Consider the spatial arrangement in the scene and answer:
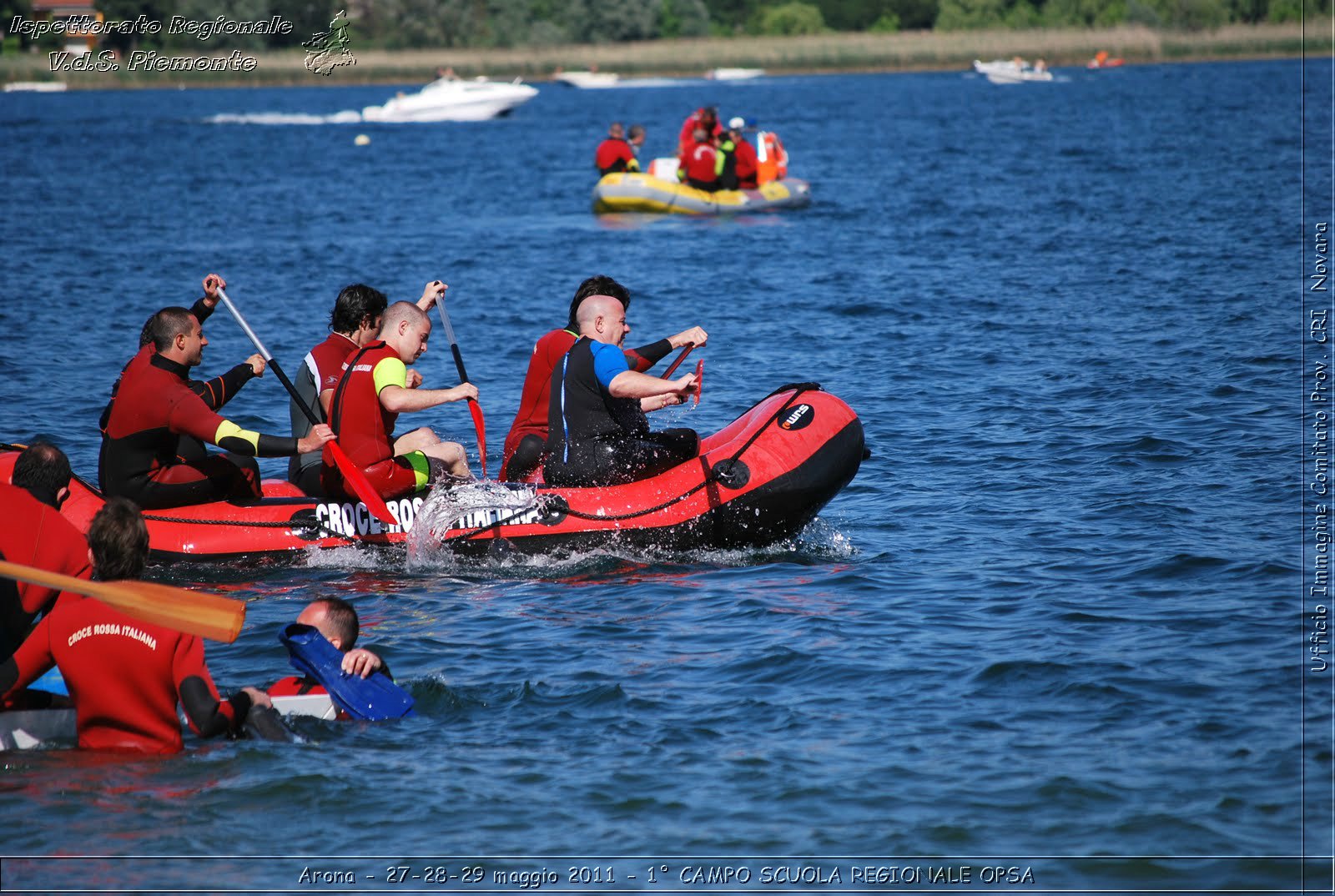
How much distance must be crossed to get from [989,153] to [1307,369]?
77.5 feet

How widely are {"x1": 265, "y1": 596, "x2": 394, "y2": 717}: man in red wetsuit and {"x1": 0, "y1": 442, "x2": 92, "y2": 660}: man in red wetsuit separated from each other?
0.98 m

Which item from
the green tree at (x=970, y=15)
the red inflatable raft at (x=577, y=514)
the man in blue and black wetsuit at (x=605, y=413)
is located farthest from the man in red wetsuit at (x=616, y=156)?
the green tree at (x=970, y=15)

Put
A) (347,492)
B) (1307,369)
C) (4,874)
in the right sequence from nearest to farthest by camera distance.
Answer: (4,874) → (347,492) → (1307,369)

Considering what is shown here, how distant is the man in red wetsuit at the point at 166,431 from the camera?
25.7 feet

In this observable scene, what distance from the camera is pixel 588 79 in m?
71.6

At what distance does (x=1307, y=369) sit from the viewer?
13.1 metres

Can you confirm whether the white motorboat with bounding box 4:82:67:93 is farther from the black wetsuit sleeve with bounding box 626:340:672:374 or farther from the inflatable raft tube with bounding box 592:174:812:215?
the black wetsuit sleeve with bounding box 626:340:672:374

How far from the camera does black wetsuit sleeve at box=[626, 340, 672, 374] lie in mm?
8927

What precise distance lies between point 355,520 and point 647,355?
2046 millimetres

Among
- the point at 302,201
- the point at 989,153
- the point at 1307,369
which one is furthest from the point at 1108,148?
the point at 1307,369

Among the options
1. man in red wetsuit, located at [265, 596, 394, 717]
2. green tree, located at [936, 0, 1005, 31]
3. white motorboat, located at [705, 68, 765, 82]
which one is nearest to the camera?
man in red wetsuit, located at [265, 596, 394, 717]

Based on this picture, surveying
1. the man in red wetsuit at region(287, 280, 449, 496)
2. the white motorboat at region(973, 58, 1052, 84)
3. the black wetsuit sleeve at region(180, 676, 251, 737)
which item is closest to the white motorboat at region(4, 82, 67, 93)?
the white motorboat at region(973, 58, 1052, 84)

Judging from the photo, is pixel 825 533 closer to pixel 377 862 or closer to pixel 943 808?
pixel 943 808

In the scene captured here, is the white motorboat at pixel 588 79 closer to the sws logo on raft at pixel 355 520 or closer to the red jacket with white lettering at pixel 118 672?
the sws logo on raft at pixel 355 520
